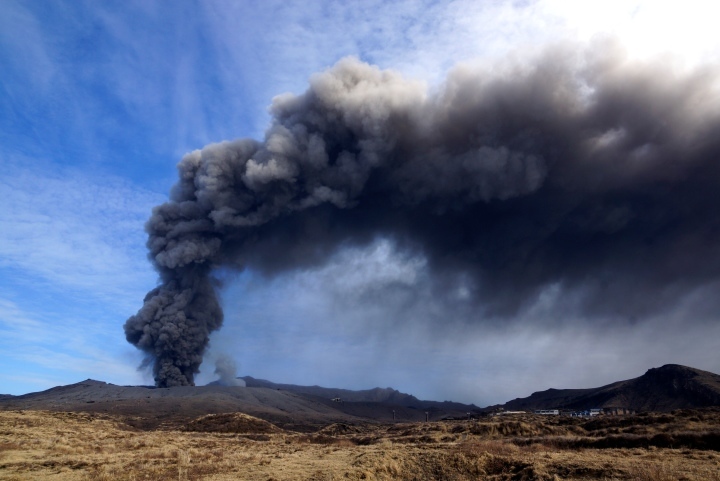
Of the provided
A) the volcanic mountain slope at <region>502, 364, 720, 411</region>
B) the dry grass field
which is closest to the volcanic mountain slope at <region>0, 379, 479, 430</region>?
the dry grass field

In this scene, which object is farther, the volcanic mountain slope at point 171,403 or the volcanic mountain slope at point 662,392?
the volcanic mountain slope at point 662,392

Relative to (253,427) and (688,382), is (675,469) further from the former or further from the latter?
(688,382)

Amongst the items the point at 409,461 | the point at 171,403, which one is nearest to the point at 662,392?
the point at 171,403

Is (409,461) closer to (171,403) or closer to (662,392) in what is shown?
(171,403)

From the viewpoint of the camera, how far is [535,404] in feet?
504

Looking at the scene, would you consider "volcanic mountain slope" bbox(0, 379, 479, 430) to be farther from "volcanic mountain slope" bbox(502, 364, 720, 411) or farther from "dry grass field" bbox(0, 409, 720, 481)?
"volcanic mountain slope" bbox(502, 364, 720, 411)

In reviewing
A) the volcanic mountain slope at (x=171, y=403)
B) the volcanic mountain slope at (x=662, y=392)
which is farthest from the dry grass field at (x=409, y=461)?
the volcanic mountain slope at (x=662, y=392)

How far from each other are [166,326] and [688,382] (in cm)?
11757

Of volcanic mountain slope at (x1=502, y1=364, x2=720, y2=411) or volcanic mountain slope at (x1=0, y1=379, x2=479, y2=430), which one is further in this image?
volcanic mountain slope at (x1=502, y1=364, x2=720, y2=411)

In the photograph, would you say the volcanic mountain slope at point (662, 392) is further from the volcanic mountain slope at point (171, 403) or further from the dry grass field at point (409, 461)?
the dry grass field at point (409, 461)

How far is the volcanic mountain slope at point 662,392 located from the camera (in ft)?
356

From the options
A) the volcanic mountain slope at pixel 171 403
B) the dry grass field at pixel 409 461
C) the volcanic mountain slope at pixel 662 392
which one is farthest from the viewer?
the volcanic mountain slope at pixel 662 392

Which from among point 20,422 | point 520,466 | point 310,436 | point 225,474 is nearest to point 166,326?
point 20,422

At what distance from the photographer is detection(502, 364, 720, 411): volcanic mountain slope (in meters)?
108
